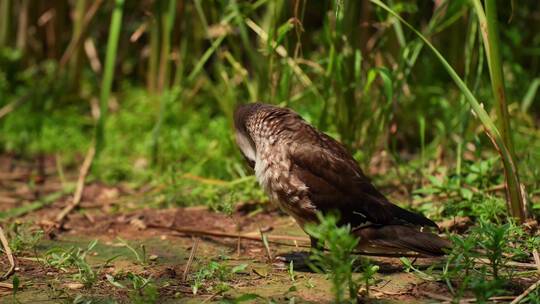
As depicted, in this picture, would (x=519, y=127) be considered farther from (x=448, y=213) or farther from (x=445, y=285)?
(x=445, y=285)

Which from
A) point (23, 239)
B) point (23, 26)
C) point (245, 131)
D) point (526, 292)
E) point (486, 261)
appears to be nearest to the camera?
point (526, 292)

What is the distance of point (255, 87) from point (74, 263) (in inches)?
74.9

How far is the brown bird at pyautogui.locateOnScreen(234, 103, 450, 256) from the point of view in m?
2.91

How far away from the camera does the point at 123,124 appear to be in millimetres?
5793

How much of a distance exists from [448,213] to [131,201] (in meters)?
1.94

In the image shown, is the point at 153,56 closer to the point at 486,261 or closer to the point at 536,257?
the point at 486,261

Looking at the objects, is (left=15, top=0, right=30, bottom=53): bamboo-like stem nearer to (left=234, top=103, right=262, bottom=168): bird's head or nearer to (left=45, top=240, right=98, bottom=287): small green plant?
(left=234, top=103, right=262, bottom=168): bird's head

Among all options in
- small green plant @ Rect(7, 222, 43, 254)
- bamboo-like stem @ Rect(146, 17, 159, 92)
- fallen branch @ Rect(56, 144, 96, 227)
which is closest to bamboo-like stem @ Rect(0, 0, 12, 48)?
bamboo-like stem @ Rect(146, 17, 159, 92)

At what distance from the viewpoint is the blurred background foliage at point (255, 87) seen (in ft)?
13.1

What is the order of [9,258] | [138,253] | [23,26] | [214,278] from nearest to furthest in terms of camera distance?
[214,278] → [9,258] → [138,253] → [23,26]

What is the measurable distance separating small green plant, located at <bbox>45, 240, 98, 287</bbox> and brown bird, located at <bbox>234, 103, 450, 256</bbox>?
0.78 metres

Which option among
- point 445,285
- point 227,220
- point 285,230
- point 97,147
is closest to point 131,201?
point 97,147

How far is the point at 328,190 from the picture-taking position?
3.02 m

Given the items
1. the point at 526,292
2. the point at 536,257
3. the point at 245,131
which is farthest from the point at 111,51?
the point at 526,292
